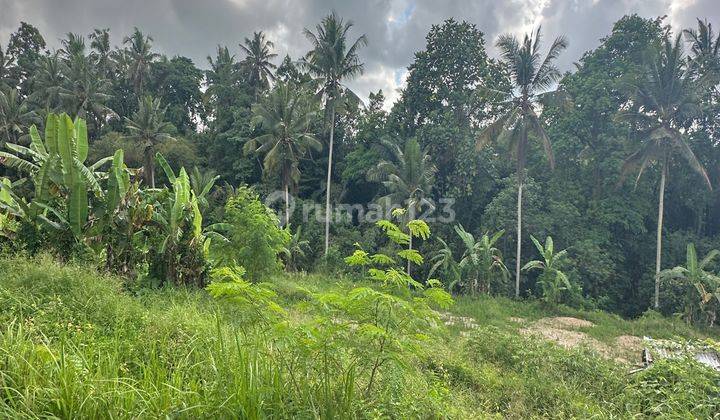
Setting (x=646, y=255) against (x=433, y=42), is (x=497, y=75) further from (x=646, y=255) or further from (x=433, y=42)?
(x=646, y=255)

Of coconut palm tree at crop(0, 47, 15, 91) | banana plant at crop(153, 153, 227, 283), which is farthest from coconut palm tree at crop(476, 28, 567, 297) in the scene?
coconut palm tree at crop(0, 47, 15, 91)

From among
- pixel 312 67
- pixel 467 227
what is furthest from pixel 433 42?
pixel 467 227

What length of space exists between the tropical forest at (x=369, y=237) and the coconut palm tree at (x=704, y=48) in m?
0.08

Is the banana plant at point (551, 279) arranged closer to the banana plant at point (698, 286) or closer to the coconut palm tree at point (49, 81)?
the banana plant at point (698, 286)

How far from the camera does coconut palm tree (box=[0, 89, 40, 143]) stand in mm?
20438

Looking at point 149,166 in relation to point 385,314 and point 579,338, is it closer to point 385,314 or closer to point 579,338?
point 579,338

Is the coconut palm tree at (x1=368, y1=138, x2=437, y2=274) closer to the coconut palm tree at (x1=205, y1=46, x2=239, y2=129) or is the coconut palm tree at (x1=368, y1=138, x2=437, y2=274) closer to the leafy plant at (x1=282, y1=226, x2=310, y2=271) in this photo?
the leafy plant at (x1=282, y1=226, x2=310, y2=271)

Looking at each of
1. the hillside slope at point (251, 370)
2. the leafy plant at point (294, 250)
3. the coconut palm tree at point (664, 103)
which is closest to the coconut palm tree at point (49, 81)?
the leafy plant at point (294, 250)

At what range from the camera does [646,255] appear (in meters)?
17.3

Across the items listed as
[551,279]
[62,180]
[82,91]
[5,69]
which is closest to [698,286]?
[551,279]

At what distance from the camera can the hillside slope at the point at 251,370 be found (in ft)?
8.41

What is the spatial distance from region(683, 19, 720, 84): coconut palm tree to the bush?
56.5ft

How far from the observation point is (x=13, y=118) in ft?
68.3

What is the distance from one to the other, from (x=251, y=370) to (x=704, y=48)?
2142cm
